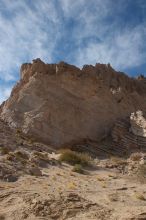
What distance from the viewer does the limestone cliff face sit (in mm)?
26859

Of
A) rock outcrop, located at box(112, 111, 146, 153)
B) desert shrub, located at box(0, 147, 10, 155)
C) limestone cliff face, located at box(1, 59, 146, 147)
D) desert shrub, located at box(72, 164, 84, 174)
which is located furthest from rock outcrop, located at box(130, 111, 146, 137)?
desert shrub, located at box(0, 147, 10, 155)

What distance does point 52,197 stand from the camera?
848cm

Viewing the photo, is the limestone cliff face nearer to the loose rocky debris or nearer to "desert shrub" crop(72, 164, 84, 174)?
"desert shrub" crop(72, 164, 84, 174)

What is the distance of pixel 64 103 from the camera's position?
2809cm

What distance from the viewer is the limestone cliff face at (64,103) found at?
26.9 m

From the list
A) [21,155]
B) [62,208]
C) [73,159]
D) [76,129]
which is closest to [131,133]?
[76,129]

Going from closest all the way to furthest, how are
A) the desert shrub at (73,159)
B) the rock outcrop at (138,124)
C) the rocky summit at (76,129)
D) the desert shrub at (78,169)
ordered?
the rocky summit at (76,129), the desert shrub at (78,169), the desert shrub at (73,159), the rock outcrop at (138,124)

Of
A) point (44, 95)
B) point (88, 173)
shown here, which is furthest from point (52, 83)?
point (88, 173)

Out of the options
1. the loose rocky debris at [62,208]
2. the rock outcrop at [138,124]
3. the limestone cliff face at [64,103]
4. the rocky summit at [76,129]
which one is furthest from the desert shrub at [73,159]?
the loose rocky debris at [62,208]

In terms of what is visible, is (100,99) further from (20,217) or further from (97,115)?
(20,217)

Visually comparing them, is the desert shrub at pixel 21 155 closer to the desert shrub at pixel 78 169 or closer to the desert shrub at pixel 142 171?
the desert shrub at pixel 78 169

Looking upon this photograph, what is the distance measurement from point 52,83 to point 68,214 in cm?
2149

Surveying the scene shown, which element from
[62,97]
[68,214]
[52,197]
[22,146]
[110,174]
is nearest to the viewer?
[68,214]

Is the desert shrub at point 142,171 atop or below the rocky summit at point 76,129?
below
